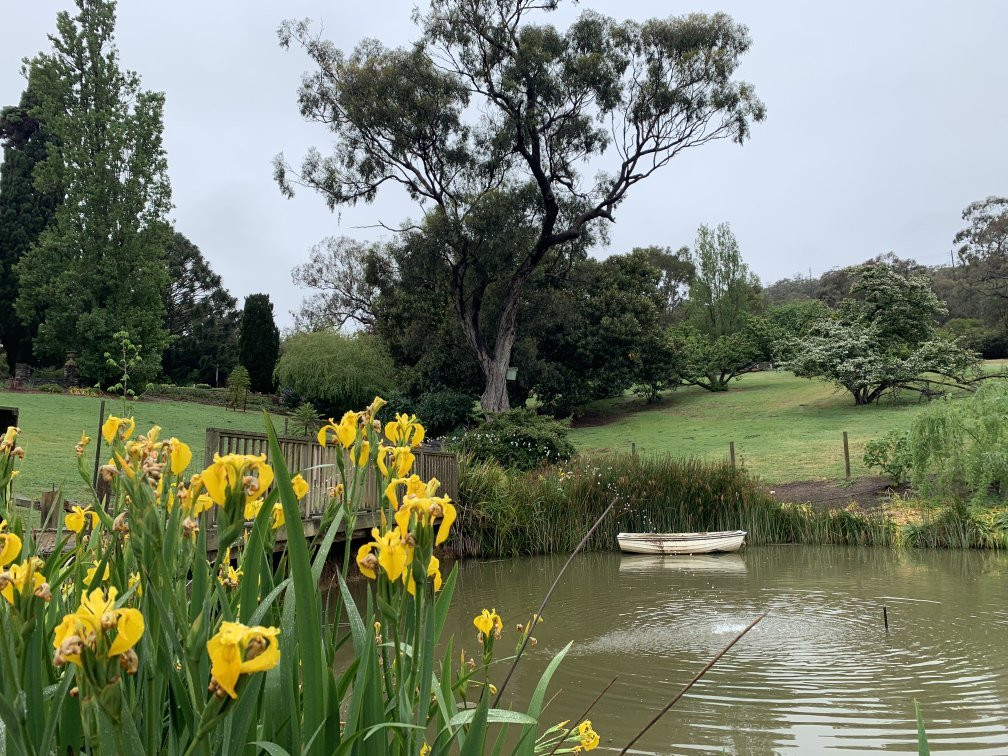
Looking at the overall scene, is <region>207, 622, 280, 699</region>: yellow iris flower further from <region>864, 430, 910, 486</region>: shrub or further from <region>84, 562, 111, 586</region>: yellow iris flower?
<region>864, 430, 910, 486</region>: shrub

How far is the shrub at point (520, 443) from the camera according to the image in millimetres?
14633

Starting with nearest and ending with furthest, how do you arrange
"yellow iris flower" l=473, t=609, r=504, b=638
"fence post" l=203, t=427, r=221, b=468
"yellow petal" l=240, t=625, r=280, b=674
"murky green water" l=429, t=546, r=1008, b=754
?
"yellow petal" l=240, t=625, r=280, b=674 < "yellow iris flower" l=473, t=609, r=504, b=638 < "murky green water" l=429, t=546, r=1008, b=754 < "fence post" l=203, t=427, r=221, b=468

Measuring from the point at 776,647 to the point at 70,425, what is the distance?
1569 centimetres

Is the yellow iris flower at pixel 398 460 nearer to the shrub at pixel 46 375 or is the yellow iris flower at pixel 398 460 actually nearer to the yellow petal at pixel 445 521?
the yellow petal at pixel 445 521

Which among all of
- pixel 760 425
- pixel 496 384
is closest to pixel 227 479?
pixel 496 384

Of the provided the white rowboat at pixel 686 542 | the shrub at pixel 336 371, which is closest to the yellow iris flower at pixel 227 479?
the white rowboat at pixel 686 542

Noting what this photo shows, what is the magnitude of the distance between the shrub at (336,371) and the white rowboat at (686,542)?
14663 mm

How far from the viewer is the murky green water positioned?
13.4ft

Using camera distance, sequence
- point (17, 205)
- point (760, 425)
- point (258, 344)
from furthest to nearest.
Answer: point (258, 344)
point (17, 205)
point (760, 425)

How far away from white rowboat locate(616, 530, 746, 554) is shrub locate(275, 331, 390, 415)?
14.7 metres

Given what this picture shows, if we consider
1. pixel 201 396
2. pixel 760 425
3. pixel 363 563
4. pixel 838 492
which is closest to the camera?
pixel 363 563

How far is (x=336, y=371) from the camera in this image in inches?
960

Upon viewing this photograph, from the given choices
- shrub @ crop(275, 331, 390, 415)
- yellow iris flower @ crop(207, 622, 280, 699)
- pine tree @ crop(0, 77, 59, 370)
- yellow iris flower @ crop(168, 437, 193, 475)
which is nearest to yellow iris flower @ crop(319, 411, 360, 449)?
yellow iris flower @ crop(168, 437, 193, 475)

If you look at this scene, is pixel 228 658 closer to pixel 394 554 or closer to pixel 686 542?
pixel 394 554
